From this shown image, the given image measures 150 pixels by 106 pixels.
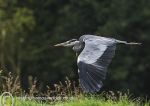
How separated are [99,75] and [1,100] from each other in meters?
1.20

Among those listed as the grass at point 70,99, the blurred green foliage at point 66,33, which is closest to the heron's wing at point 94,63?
the grass at point 70,99

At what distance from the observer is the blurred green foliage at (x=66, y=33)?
2984 cm

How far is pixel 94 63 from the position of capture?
29.8 feet

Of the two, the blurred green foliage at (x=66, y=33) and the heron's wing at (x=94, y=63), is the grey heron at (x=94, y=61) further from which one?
the blurred green foliage at (x=66, y=33)

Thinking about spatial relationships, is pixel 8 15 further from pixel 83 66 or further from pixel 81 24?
pixel 83 66

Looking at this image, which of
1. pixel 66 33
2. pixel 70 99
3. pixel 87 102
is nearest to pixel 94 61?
pixel 87 102

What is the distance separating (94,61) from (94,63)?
45mm

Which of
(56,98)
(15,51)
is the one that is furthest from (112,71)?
(56,98)

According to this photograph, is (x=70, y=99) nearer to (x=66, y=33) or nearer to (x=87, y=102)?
(x=87, y=102)

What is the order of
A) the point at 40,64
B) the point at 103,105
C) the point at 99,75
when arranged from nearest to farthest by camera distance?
the point at 99,75
the point at 103,105
the point at 40,64

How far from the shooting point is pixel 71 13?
31844 mm

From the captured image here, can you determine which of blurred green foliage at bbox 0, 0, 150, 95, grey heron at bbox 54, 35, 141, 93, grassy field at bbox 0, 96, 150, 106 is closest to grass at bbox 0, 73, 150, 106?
grassy field at bbox 0, 96, 150, 106

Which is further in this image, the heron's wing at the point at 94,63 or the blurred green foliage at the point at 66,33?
the blurred green foliage at the point at 66,33

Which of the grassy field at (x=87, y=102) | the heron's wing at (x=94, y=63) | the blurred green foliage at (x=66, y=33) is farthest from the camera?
the blurred green foliage at (x=66, y=33)
